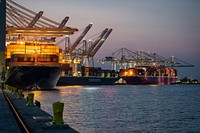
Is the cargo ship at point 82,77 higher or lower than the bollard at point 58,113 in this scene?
higher

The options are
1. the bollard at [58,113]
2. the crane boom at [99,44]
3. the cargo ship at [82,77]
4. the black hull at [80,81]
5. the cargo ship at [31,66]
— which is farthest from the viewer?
the crane boom at [99,44]

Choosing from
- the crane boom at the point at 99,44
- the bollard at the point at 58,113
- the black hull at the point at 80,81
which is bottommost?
the bollard at the point at 58,113

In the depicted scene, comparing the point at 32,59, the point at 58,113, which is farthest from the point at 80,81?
the point at 58,113

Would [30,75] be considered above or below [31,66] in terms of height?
below

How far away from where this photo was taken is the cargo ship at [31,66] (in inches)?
3477

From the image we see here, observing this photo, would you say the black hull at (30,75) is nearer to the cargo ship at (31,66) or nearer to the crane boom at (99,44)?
the cargo ship at (31,66)

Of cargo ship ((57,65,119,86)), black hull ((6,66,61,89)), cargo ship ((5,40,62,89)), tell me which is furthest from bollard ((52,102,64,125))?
cargo ship ((57,65,119,86))

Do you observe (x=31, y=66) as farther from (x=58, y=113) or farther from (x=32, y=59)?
(x=58, y=113)

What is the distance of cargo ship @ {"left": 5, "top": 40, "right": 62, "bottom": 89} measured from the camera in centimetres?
8831

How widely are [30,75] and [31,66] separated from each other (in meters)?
2.24

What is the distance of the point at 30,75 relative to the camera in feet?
294

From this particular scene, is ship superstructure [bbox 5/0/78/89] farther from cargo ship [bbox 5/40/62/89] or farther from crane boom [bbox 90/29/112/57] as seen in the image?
crane boom [bbox 90/29/112/57]

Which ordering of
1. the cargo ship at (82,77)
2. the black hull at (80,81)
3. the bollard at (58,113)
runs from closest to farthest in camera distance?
the bollard at (58,113), the cargo ship at (82,77), the black hull at (80,81)

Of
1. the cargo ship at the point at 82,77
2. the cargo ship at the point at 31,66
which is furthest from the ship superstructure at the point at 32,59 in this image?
the cargo ship at the point at 82,77
